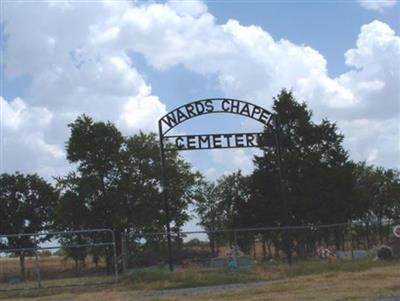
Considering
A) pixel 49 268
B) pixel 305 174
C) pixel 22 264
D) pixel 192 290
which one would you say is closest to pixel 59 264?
pixel 49 268

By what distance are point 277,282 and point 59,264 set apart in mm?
14479

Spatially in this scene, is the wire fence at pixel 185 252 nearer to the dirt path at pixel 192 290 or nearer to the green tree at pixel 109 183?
the dirt path at pixel 192 290

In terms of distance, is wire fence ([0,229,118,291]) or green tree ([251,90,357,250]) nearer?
wire fence ([0,229,118,291])

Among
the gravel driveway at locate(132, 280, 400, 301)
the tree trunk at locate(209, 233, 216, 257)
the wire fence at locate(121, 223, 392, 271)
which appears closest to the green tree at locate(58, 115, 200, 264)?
the wire fence at locate(121, 223, 392, 271)

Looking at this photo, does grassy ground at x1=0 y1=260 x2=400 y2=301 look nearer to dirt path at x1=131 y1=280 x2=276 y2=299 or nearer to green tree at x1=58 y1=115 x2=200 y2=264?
dirt path at x1=131 y1=280 x2=276 y2=299

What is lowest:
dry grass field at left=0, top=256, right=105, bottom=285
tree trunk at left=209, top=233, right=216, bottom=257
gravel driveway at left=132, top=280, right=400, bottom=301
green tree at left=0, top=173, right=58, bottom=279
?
gravel driveway at left=132, top=280, right=400, bottom=301

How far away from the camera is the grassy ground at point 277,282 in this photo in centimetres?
1591

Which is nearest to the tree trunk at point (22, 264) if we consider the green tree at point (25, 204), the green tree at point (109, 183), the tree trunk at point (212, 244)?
the tree trunk at point (212, 244)

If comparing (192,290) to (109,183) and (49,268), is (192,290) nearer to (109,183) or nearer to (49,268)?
(49,268)

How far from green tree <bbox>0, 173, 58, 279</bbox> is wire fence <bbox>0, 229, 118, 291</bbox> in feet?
78.4

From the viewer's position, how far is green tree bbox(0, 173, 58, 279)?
201 feet

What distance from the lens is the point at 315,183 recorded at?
48438mm

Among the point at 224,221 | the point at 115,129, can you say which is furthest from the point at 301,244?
the point at 224,221

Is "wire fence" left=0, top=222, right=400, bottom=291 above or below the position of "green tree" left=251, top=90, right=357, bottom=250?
below
